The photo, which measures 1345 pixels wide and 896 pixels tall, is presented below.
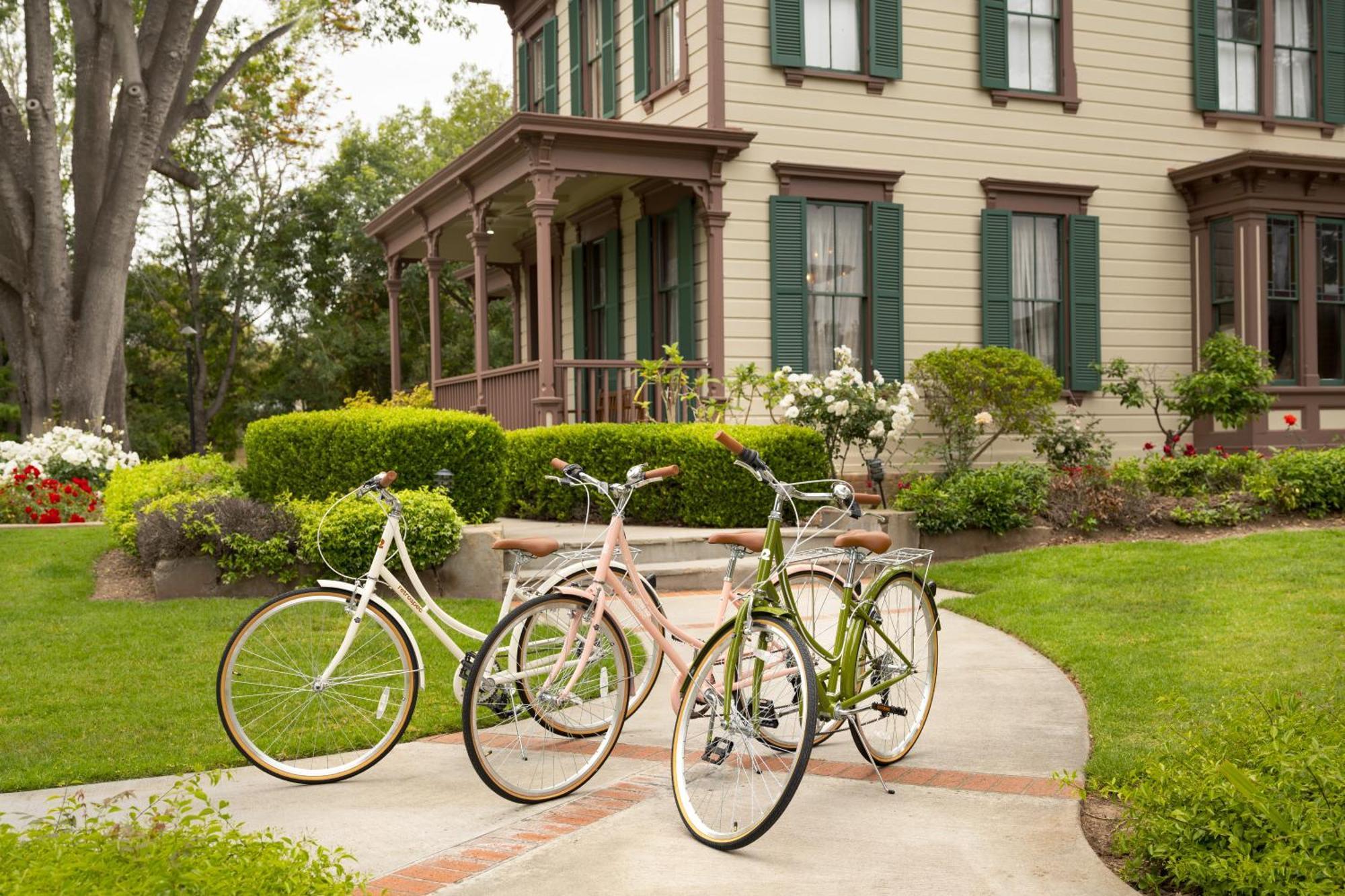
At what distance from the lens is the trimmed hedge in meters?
11.9

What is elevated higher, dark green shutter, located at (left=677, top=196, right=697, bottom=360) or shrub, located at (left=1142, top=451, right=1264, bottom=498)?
dark green shutter, located at (left=677, top=196, right=697, bottom=360)

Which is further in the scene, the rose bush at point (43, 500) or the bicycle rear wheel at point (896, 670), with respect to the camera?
the rose bush at point (43, 500)

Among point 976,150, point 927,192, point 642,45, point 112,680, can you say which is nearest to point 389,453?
point 112,680

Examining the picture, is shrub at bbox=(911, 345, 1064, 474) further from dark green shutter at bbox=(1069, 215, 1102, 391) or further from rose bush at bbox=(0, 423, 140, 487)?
rose bush at bbox=(0, 423, 140, 487)

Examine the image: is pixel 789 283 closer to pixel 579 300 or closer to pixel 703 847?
pixel 579 300

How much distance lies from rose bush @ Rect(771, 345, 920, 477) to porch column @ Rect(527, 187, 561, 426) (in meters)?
2.37

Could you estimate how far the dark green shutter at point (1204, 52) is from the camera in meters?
16.5

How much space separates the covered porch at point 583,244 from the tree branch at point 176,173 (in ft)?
12.0

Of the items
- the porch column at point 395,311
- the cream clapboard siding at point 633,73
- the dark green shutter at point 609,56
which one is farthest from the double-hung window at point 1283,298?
the porch column at point 395,311

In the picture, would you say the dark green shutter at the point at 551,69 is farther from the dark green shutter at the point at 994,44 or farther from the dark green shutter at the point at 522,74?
the dark green shutter at the point at 994,44

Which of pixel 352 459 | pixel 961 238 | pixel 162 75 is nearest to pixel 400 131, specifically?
pixel 162 75

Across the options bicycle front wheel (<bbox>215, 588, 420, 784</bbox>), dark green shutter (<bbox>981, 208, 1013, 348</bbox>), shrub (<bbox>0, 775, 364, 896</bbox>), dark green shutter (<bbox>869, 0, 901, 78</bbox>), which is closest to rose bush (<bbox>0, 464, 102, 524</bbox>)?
bicycle front wheel (<bbox>215, 588, 420, 784</bbox>)

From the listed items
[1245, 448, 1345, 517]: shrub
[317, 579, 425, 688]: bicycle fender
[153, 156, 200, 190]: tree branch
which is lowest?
[317, 579, 425, 688]: bicycle fender

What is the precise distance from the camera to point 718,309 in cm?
1394
